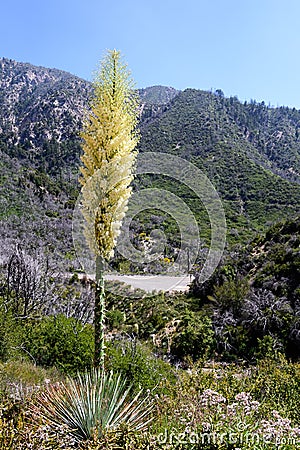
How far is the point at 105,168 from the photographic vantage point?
11.6ft

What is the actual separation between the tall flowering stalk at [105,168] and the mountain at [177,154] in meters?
10.5

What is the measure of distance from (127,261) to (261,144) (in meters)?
37.0

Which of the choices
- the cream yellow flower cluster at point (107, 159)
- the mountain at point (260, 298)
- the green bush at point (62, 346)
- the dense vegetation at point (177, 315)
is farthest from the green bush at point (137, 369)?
the mountain at point (260, 298)

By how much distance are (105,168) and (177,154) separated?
42.4 meters

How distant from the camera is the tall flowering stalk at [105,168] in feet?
11.7

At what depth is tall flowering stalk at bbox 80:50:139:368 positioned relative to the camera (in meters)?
3.58

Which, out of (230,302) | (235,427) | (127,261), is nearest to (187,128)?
(127,261)

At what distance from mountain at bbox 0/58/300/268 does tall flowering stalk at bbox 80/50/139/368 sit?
10533 mm

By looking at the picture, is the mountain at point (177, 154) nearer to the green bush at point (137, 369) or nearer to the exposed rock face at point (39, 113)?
the exposed rock face at point (39, 113)

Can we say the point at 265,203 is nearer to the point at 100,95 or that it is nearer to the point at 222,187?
the point at 222,187

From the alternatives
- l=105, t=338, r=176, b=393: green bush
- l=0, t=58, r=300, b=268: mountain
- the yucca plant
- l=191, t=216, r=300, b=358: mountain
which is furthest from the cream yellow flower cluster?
l=0, t=58, r=300, b=268: mountain

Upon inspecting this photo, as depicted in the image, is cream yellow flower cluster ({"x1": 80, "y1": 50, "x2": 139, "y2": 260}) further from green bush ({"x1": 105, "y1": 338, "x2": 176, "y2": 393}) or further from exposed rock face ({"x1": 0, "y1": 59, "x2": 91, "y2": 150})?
exposed rock face ({"x1": 0, "y1": 59, "x2": 91, "y2": 150})

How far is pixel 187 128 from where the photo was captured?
172 ft

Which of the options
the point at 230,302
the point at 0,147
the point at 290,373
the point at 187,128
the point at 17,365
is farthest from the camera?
the point at 187,128
